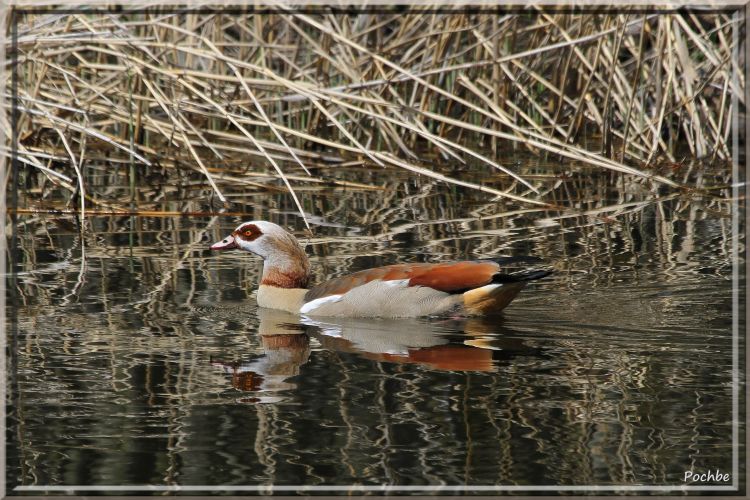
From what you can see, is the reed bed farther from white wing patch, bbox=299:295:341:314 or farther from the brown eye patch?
white wing patch, bbox=299:295:341:314

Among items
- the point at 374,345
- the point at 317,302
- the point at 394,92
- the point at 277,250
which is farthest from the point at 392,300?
the point at 394,92

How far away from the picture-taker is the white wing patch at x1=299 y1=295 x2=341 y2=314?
6.71 metres

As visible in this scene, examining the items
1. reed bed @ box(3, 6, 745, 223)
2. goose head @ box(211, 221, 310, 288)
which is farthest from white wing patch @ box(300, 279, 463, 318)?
reed bed @ box(3, 6, 745, 223)

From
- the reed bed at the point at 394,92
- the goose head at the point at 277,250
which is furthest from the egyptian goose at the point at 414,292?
the reed bed at the point at 394,92

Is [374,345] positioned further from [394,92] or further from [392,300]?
[394,92]

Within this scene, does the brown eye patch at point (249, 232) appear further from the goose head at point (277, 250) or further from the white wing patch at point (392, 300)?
the white wing patch at point (392, 300)

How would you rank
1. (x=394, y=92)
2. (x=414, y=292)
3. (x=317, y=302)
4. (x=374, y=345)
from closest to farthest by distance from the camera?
(x=374, y=345) < (x=414, y=292) < (x=317, y=302) < (x=394, y=92)

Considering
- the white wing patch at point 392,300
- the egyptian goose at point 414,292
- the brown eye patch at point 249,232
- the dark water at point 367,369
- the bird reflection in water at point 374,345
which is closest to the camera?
the dark water at point 367,369

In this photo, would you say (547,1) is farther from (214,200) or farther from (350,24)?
(214,200)

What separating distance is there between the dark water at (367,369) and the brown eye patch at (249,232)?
314 mm

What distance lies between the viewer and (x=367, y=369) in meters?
5.39

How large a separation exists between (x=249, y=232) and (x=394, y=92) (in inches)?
124

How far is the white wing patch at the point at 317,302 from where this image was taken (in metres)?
6.71

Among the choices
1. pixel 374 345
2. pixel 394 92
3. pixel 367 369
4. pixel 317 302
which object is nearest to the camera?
pixel 367 369
